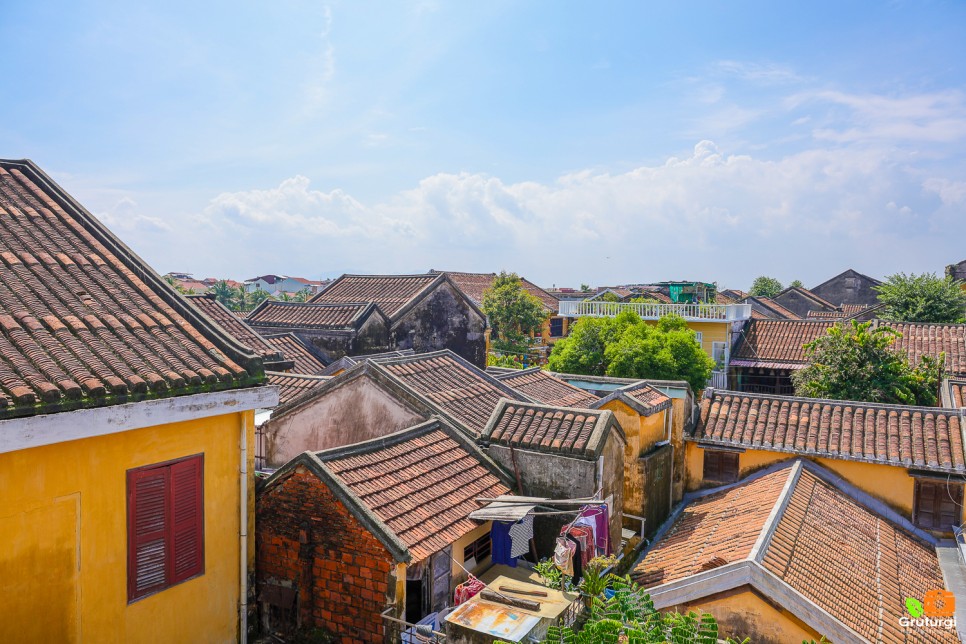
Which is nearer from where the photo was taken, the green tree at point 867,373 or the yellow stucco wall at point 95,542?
the yellow stucco wall at point 95,542

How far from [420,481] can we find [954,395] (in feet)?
43.1

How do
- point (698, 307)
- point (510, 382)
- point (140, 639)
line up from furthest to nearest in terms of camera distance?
1. point (698, 307)
2. point (510, 382)
3. point (140, 639)

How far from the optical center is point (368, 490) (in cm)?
729

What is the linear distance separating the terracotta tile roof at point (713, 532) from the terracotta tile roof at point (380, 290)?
14845 millimetres

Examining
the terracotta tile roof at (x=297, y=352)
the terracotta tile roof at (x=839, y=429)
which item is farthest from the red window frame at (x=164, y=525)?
the terracotta tile roof at (x=297, y=352)

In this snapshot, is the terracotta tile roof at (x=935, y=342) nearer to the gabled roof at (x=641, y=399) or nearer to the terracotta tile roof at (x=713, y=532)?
the terracotta tile roof at (x=713, y=532)

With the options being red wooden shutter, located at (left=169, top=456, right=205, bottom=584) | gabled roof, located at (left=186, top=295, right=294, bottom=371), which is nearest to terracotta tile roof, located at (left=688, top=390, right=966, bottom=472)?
red wooden shutter, located at (left=169, top=456, right=205, bottom=584)

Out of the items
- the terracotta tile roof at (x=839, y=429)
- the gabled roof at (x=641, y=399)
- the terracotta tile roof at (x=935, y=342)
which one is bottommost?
the terracotta tile roof at (x=839, y=429)

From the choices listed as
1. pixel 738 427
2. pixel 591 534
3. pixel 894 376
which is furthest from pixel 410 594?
pixel 894 376

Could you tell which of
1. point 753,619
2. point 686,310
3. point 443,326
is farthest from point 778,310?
point 753,619

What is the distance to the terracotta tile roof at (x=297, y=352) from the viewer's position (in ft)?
64.8

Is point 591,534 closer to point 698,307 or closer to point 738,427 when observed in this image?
point 738,427

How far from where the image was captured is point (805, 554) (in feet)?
28.3

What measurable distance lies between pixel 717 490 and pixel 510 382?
15.8 feet
